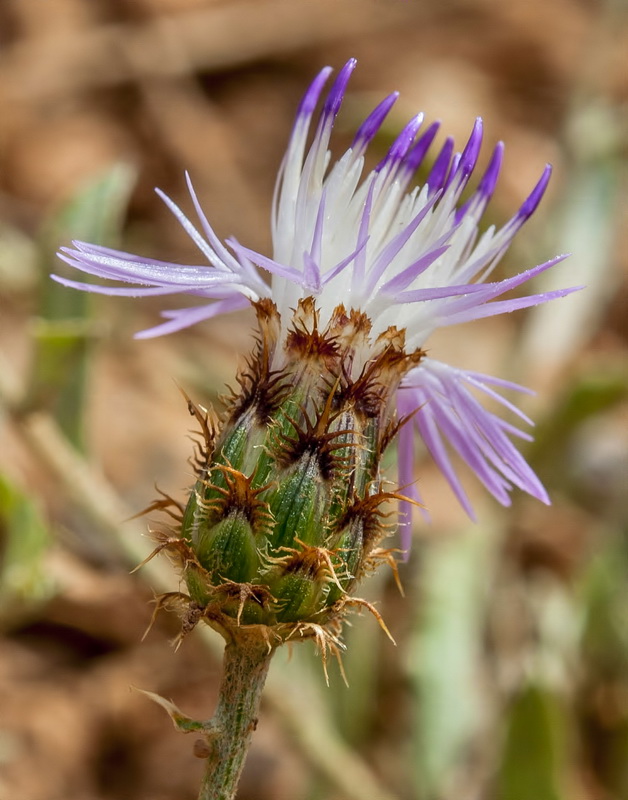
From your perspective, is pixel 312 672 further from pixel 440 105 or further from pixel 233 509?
pixel 440 105

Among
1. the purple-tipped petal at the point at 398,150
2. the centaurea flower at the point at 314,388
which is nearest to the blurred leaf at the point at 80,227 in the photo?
the centaurea flower at the point at 314,388

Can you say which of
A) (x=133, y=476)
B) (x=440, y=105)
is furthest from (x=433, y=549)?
(x=440, y=105)

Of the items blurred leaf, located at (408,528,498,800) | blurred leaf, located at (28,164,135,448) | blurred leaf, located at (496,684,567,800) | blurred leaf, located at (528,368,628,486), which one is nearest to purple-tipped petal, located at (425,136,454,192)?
blurred leaf, located at (28,164,135,448)

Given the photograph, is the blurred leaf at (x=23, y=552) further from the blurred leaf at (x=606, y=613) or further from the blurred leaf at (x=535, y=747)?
the blurred leaf at (x=606, y=613)

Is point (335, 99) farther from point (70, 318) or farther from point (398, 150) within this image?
point (70, 318)

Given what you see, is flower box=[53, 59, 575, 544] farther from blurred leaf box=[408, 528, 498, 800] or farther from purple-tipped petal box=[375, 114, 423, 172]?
blurred leaf box=[408, 528, 498, 800]

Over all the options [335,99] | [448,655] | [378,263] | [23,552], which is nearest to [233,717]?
[378,263]
